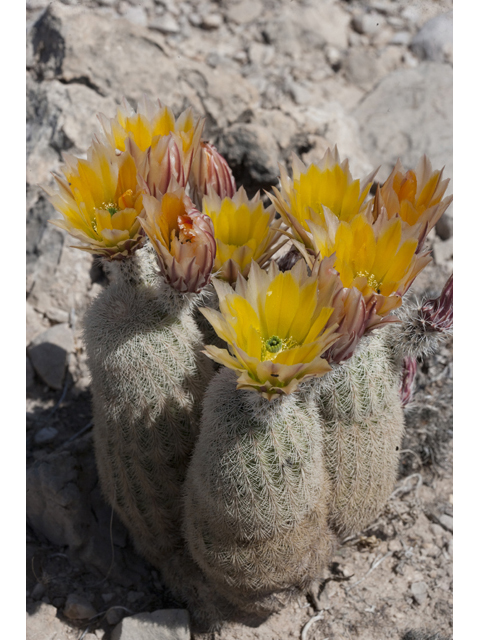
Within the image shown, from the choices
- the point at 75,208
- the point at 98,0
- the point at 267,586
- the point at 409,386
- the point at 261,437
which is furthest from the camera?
the point at 98,0

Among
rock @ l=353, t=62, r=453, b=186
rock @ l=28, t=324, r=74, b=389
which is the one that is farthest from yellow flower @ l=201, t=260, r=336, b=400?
rock @ l=353, t=62, r=453, b=186

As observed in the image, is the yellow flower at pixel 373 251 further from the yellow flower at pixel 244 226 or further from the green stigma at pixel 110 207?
the green stigma at pixel 110 207

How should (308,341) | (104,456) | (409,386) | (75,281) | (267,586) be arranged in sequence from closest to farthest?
1. (308,341)
2. (267,586)
3. (104,456)
4. (409,386)
5. (75,281)

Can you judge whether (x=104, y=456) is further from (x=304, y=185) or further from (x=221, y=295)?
(x=304, y=185)

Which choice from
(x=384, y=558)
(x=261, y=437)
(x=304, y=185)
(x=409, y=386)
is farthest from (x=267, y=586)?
(x=304, y=185)

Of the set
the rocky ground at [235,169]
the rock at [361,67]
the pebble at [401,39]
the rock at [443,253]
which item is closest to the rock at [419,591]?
the rocky ground at [235,169]

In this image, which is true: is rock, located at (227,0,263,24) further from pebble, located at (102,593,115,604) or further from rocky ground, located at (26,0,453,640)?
pebble, located at (102,593,115,604)
